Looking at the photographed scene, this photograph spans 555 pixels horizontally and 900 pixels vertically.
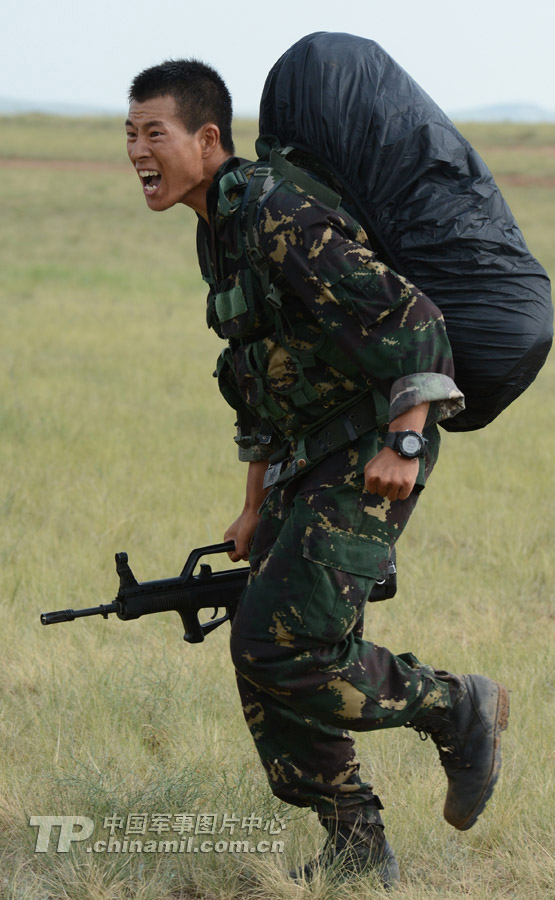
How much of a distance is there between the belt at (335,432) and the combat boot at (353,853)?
2.86 ft

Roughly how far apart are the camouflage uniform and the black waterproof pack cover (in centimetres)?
12

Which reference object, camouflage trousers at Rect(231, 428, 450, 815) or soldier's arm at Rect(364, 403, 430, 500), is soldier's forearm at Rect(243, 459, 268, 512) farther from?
soldier's arm at Rect(364, 403, 430, 500)

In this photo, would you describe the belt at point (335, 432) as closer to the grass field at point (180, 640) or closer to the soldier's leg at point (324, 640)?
the soldier's leg at point (324, 640)

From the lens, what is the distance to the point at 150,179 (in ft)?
9.29

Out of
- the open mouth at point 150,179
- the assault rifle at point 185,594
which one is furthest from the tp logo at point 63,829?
the open mouth at point 150,179

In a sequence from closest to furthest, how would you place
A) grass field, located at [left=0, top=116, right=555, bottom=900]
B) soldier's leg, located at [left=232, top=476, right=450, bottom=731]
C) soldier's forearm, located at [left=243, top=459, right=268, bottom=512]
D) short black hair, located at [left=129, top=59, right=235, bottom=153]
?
1. soldier's leg, located at [left=232, top=476, right=450, bottom=731]
2. short black hair, located at [left=129, top=59, right=235, bottom=153]
3. grass field, located at [left=0, top=116, right=555, bottom=900]
4. soldier's forearm, located at [left=243, top=459, right=268, bottom=512]

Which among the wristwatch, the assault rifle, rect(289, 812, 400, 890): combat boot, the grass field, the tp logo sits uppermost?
the wristwatch

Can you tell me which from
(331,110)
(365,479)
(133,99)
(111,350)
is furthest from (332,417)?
(111,350)

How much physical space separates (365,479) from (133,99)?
1.15 meters

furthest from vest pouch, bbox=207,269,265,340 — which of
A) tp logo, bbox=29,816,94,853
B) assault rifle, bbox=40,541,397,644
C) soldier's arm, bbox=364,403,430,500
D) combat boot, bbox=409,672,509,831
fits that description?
tp logo, bbox=29,816,94,853

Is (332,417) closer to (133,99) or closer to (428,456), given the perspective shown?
(428,456)

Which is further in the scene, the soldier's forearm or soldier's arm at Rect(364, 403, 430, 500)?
the soldier's forearm

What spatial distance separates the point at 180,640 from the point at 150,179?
7.05 ft

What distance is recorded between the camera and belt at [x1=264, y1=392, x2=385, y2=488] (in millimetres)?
2631
